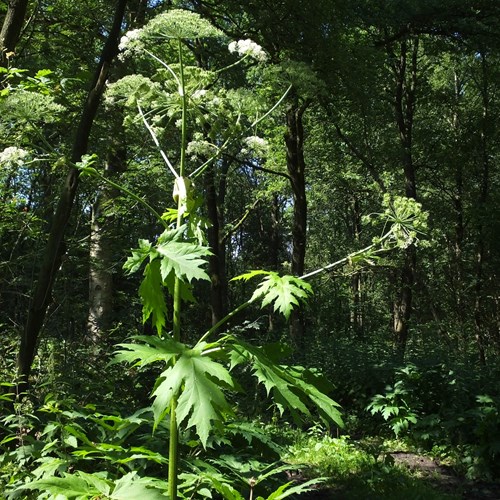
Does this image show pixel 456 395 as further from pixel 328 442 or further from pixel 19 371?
pixel 19 371

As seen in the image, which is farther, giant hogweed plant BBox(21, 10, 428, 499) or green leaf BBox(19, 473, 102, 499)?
green leaf BBox(19, 473, 102, 499)

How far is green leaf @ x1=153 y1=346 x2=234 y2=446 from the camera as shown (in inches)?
56.4

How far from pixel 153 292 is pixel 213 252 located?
137 inches

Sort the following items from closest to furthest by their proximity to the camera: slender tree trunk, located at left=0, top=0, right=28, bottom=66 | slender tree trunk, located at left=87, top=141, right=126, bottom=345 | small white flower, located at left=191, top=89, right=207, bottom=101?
small white flower, located at left=191, top=89, right=207, bottom=101 → slender tree trunk, located at left=0, top=0, right=28, bottom=66 → slender tree trunk, located at left=87, top=141, right=126, bottom=345

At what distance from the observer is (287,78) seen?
121 inches

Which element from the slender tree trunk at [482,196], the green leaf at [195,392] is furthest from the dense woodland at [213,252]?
the slender tree trunk at [482,196]

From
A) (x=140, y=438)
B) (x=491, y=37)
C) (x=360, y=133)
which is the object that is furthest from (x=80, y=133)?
(x=360, y=133)

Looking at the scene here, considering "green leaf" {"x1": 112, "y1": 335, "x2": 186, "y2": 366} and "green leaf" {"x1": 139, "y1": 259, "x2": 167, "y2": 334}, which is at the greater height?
"green leaf" {"x1": 139, "y1": 259, "x2": 167, "y2": 334}

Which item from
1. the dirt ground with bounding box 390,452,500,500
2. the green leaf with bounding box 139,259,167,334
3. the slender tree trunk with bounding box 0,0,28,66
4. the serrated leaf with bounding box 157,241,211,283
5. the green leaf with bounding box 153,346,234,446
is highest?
the slender tree trunk with bounding box 0,0,28,66

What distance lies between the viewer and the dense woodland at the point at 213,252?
1854mm

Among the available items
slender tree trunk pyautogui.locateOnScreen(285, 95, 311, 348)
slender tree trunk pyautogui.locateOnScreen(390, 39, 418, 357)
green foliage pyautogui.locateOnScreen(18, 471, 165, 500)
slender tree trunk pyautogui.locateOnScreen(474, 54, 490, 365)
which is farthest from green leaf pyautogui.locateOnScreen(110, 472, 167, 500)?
slender tree trunk pyautogui.locateOnScreen(474, 54, 490, 365)

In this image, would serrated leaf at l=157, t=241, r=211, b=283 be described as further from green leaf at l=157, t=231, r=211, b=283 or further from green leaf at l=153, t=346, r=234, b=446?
green leaf at l=153, t=346, r=234, b=446

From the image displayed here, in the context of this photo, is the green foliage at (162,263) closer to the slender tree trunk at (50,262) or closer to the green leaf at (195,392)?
the green leaf at (195,392)

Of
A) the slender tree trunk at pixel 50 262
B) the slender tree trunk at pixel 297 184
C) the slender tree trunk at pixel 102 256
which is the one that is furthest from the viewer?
the slender tree trunk at pixel 297 184
